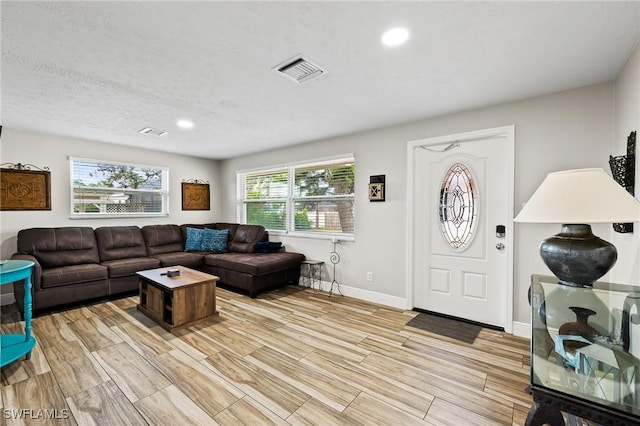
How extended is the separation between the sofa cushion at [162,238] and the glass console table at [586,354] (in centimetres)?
521

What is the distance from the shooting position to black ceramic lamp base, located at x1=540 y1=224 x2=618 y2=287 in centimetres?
149

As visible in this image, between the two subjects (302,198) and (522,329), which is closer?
(522,329)

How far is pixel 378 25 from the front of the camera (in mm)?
1643

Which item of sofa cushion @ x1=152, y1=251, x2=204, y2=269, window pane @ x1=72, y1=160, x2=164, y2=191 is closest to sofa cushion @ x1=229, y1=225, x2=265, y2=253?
sofa cushion @ x1=152, y1=251, x2=204, y2=269

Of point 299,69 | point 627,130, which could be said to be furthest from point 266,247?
point 627,130

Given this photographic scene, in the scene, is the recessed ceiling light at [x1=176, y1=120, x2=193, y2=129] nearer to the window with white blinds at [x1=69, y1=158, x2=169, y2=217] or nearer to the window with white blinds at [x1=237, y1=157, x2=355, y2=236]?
the window with white blinds at [x1=237, y1=157, x2=355, y2=236]

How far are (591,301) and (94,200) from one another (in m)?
5.97

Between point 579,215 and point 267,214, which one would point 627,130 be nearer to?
point 579,215

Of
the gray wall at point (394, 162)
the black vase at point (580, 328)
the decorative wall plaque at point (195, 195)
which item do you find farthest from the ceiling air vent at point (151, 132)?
the black vase at point (580, 328)

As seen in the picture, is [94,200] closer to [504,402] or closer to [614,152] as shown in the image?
[504,402]

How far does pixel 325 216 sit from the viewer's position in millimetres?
4449

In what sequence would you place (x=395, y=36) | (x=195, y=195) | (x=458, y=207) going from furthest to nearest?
(x=195, y=195), (x=458, y=207), (x=395, y=36)

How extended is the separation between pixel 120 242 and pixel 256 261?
2.30 metres

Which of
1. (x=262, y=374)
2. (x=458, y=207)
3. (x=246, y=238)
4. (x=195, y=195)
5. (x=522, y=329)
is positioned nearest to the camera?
(x=262, y=374)
